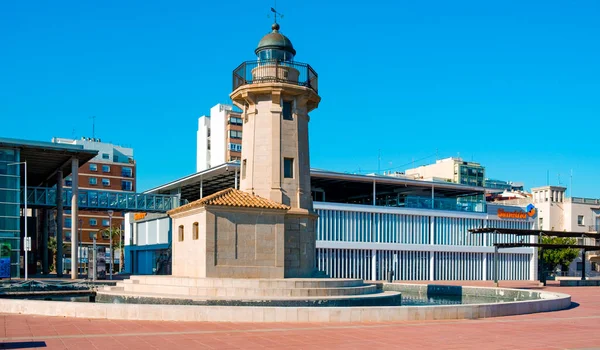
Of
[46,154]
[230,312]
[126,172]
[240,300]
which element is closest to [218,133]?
[126,172]

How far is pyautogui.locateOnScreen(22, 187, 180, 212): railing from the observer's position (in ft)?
179

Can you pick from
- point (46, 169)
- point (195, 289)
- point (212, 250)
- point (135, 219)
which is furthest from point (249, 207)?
Answer: point (135, 219)

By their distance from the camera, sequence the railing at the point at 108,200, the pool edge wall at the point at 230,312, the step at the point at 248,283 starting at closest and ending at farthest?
the pool edge wall at the point at 230,312
the step at the point at 248,283
the railing at the point at 108,200

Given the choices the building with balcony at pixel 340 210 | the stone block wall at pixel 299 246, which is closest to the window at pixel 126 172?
the building with balcony at pixel 340 210

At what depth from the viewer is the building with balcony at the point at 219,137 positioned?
109125mm

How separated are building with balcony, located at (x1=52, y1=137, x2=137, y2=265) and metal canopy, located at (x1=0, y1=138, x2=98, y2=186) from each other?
157 ft

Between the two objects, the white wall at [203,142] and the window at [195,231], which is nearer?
Answer: the window at [195,231]

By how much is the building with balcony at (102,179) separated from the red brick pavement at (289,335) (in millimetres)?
87830

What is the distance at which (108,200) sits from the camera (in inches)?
2247

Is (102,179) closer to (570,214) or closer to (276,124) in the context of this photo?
(570,214)

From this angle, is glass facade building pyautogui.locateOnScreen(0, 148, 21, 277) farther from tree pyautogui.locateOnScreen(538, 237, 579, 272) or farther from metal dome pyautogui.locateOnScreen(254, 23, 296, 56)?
tree pyautogui.locateOnScreen(538, 237, 579, 272)

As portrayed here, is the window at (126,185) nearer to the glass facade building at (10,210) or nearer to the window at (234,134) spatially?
the window at (234,134)

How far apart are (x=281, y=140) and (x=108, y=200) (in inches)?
1329

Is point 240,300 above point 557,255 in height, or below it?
above
